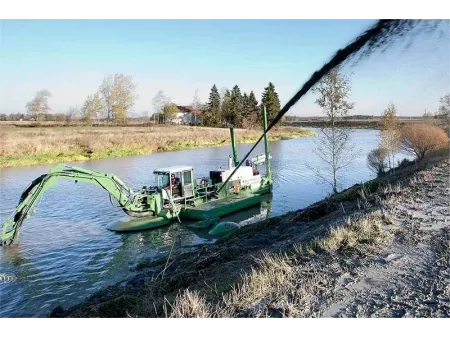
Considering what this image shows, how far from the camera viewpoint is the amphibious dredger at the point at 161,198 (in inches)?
478

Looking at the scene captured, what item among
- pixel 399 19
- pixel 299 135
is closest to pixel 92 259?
pixel 399 19

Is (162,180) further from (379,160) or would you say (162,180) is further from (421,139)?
(379,160)

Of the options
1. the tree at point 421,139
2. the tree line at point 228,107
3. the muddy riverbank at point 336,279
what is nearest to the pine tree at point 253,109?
the tree line at point 228,107

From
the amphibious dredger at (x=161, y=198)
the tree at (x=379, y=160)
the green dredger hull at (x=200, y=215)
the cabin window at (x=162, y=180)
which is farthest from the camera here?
the tree at (x=379, y=160)

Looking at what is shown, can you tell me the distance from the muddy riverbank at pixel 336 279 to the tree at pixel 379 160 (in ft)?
42.1

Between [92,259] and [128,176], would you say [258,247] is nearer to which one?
[92,259]

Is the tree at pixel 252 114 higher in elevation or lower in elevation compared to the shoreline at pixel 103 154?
higher

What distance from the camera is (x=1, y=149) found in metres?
30.1

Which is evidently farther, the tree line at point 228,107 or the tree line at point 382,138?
the tree line at point 228,107

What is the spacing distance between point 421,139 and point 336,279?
39.0 ft

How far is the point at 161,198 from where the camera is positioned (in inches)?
598

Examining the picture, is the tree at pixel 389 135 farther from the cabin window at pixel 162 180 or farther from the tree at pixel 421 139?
the cabin window at pixel 162 180

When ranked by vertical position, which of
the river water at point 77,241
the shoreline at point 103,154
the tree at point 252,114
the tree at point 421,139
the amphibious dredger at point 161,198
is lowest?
the river water at point 77,241

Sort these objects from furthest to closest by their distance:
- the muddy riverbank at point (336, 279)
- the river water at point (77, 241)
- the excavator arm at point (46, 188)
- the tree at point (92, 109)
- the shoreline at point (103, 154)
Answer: the tree at point (92, 109)
the shoreline at point (103, 154)
the excavator arm at point (46, 188)
the river water at point (77, 241)
the muddy riverbank at point (336, 279)
